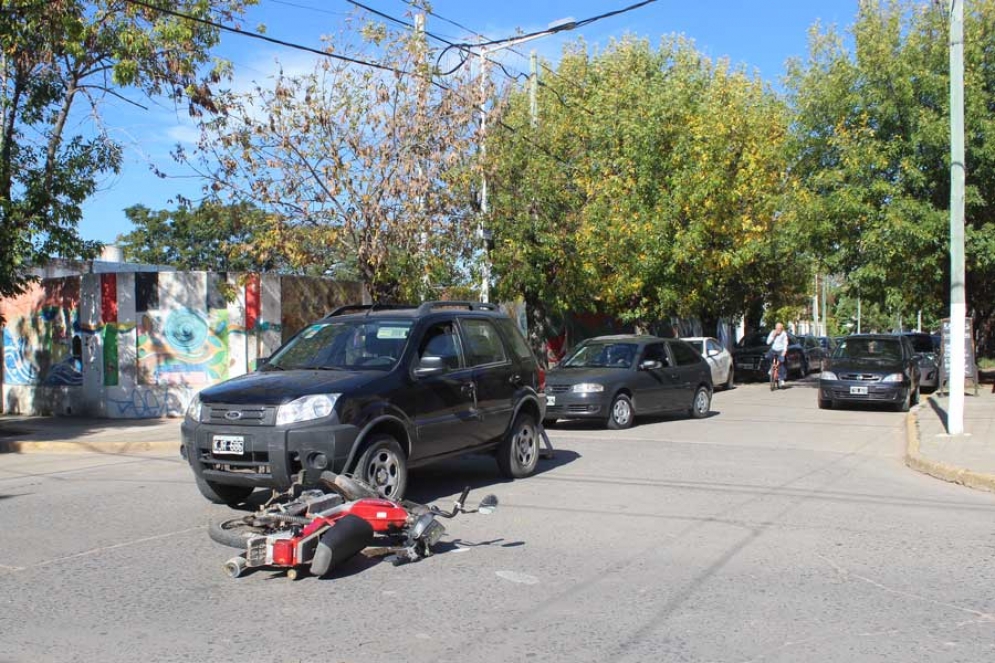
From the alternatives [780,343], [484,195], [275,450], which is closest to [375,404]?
[275,450]

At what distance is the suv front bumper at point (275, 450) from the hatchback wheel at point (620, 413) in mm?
8422

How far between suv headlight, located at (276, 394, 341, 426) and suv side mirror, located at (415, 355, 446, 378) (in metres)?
1.12

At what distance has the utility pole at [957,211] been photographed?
12602 mm

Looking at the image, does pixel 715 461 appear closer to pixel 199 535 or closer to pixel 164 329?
pixel 199 535

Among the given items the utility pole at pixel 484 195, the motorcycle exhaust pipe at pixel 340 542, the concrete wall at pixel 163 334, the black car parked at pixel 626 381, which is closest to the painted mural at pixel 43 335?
the concrete wall at pixel 163 334

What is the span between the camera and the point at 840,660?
15.3 feet

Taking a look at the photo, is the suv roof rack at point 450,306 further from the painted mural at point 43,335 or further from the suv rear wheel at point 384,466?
the painted mural at point 43,335

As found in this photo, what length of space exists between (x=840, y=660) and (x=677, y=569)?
182 centimetres

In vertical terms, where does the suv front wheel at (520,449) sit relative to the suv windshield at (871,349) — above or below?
below

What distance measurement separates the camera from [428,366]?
8.56 meters

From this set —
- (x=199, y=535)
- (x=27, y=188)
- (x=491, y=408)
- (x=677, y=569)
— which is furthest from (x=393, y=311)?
(x=27, y=188)

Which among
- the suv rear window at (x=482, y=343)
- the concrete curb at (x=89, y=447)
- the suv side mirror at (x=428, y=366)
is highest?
the suv rear window at (x=482, y=343)

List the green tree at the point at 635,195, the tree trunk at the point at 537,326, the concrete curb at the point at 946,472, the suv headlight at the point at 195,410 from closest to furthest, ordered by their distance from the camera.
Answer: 1. the suv headlight at the point at 195,410
2. the concrete curb at the point at 946,472
3. the green tree at the point at 635,195
4. the tree trunk at the point at 537,326

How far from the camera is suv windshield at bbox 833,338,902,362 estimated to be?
19734mm
